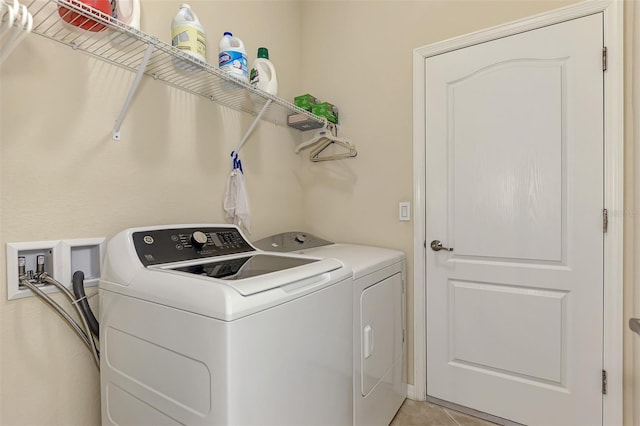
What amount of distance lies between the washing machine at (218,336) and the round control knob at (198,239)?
0.04 ft

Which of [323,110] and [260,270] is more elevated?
[323,110]

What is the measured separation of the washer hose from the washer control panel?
24cm

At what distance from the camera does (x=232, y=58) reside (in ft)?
4.90

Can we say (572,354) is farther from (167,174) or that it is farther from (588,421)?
(167,174)

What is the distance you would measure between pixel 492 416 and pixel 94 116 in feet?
7.84

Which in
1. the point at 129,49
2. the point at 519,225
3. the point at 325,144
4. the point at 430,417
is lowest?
the point at 430,417

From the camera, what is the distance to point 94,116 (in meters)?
1.24

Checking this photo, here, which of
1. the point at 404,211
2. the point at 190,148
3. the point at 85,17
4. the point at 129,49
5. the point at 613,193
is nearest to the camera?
the point at 85,17

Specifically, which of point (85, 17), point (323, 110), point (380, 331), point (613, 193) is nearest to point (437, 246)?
point (380, 331)

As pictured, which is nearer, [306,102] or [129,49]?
[129,49]

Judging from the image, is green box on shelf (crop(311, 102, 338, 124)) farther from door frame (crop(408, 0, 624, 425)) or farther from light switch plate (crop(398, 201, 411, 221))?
door frame (crop(408, 0, 624, 425))

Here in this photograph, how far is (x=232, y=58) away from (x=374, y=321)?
139 cm

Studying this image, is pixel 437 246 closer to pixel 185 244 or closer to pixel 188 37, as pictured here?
pixel 185 244

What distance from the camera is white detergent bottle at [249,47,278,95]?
5.63ft
